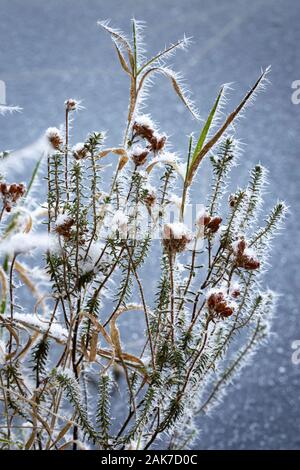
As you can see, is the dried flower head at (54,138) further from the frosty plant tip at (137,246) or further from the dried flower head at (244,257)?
the dried flower head at (244,257)

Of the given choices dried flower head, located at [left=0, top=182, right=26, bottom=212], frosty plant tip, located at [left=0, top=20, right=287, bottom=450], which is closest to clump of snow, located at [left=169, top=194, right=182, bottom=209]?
frosty plant tip, located at [left=0, top=20, right=287, bottom=450]

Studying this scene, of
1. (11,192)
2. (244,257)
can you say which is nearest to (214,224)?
(244,257)

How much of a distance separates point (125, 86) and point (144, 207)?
1295 mm

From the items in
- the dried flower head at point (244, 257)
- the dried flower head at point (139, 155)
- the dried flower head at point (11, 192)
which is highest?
the dried flower head at point (139, 155)

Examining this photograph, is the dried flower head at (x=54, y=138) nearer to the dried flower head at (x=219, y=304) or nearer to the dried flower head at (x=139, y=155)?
the dried flower head at (x=139, y=155)

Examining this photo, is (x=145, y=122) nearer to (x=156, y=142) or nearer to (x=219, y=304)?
(x=156, y=142)

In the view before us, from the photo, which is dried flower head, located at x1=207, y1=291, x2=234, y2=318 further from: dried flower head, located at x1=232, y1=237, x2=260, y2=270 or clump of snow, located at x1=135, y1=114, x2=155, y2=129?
clump of snow, located at x1=135, y1=114, x2=155, y2=129

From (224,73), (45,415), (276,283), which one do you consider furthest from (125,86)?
(45,415)

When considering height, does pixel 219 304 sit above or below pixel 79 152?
below

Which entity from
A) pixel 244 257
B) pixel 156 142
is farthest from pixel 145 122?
pixel 244 257

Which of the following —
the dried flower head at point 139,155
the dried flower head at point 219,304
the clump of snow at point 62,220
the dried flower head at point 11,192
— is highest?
the dried flower head at point 139,155

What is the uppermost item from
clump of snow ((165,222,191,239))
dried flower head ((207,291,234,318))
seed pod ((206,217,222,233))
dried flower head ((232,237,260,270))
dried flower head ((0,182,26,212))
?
dried flower head ((0,182,26,212))

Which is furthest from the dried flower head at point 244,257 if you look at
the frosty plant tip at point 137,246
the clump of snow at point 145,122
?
the clump of snow at point 145,122

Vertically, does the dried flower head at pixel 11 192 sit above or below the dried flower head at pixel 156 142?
below
